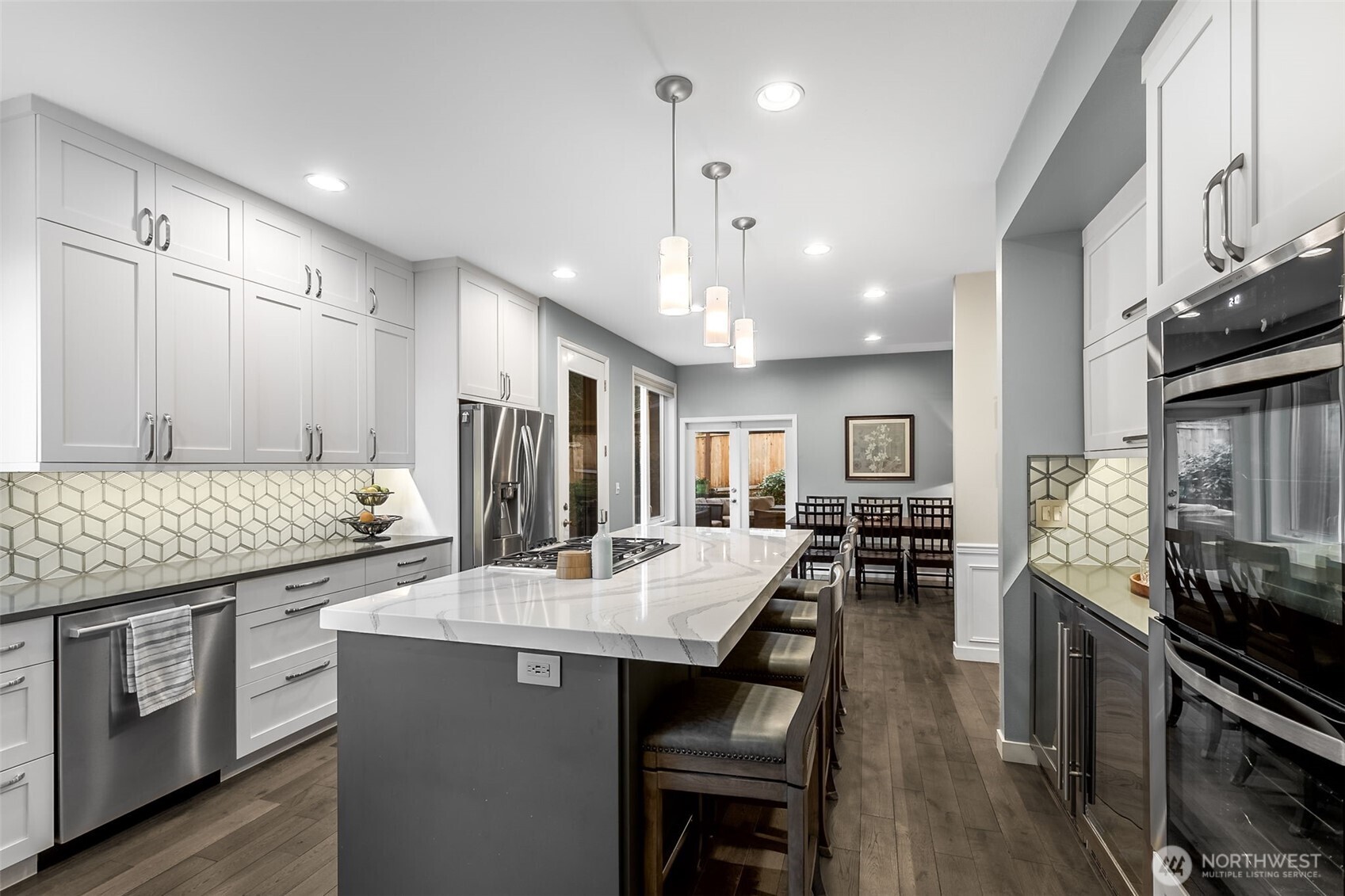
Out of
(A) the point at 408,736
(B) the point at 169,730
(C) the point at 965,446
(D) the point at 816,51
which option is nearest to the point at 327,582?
(B) the point at 169,730

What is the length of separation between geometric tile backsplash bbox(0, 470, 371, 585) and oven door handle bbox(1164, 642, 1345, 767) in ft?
11.2

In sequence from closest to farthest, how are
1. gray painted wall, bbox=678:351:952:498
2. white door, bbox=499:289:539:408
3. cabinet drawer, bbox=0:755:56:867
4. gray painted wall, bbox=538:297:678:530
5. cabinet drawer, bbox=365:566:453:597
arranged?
cabinet drawer, bbox=0:755:56:867 → cabinet drawer, bbox=365:566:453:597 → white door, bbox=499:289:539:408 → gray painted wall, bbox=538:297:678:530 → gray painted wall, bbox=678:351:952:498

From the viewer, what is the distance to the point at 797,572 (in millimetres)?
4727

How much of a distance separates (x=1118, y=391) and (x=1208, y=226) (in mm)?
1270

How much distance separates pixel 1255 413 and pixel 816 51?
1.55 meters

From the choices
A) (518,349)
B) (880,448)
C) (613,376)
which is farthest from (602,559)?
(880,448)

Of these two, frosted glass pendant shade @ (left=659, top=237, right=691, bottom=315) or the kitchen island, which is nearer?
the kitchen island

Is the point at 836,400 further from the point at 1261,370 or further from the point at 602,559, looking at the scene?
the point at 1261,370

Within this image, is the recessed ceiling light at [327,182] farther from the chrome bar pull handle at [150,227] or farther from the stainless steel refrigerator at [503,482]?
the stainless steel refrigerator at [503,482]

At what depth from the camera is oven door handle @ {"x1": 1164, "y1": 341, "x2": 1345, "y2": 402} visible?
91 cm

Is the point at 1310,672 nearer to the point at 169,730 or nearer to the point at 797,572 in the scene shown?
the point at 169,730

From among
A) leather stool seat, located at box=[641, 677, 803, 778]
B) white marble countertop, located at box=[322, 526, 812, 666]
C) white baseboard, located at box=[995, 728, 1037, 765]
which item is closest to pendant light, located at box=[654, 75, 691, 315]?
white marble countertop, located at box=[322, 526, 812, 666]

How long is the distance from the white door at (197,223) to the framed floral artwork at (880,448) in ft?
19.8

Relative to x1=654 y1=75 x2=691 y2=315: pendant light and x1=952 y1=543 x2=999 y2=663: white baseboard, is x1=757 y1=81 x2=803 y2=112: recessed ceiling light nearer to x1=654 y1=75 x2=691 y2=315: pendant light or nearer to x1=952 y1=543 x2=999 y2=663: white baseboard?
x1=654 y1=75 x2=691 y2=315: pendant light
